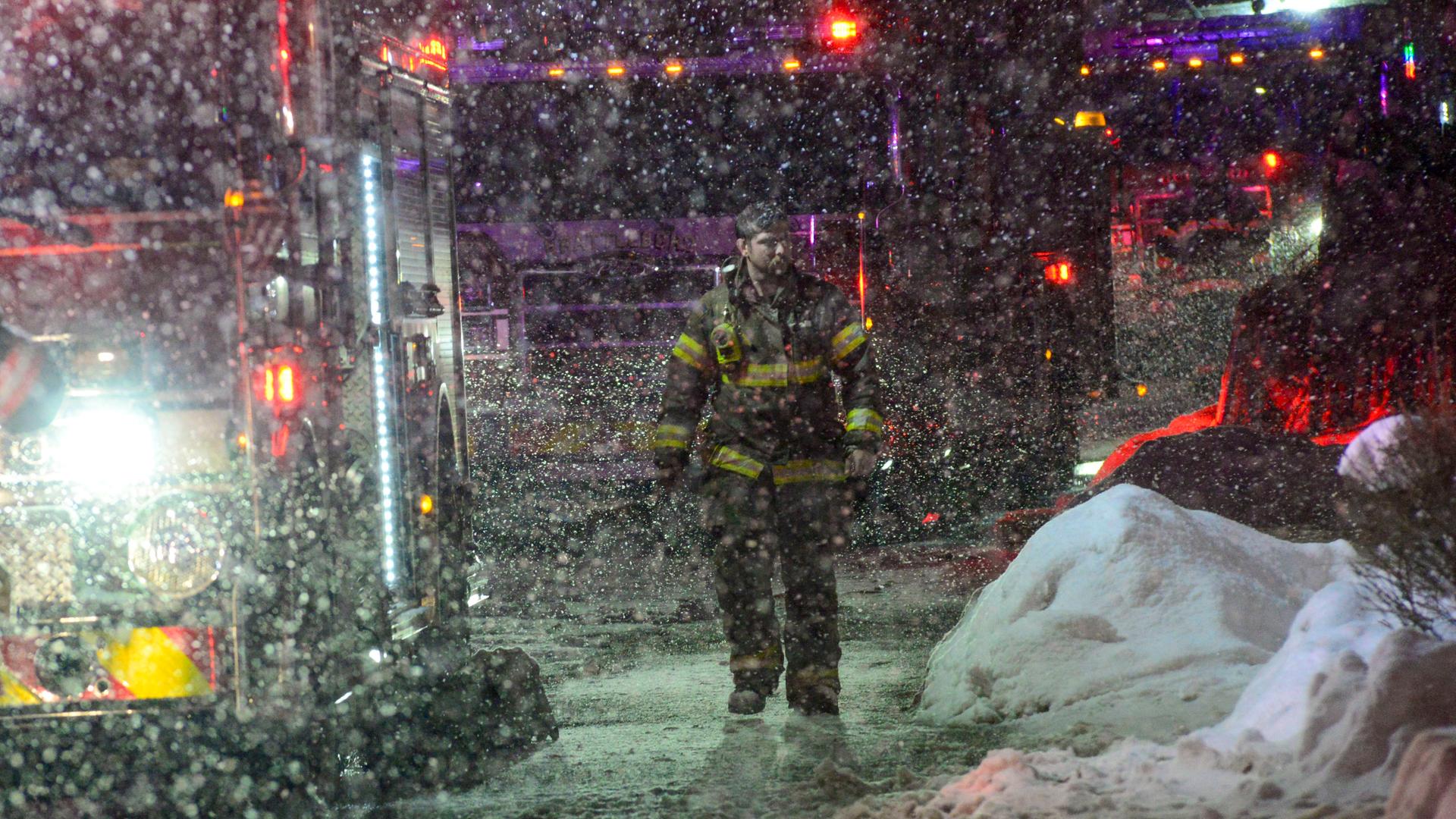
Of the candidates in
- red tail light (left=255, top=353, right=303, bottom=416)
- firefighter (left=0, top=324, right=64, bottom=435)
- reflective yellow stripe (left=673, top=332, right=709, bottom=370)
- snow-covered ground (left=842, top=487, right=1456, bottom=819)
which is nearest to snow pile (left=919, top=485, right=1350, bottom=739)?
snow-covered ground (left=842, top=487, right=1456, bottom=819)

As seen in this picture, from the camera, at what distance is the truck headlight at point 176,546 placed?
3.90 m

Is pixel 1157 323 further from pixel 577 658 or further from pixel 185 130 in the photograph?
pixel 185 130

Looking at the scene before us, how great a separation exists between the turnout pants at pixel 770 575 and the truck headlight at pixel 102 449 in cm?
221

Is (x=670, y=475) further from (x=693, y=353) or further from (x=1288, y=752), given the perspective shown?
(x=1288, y=752)

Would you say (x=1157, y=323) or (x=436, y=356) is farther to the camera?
(x=1157, y=323)

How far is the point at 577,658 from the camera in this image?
7094mm

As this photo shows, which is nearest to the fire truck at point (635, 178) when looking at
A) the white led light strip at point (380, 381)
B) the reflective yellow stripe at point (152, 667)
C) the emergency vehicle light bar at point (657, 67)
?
the emergency vehicle light bar at point (657, 67)

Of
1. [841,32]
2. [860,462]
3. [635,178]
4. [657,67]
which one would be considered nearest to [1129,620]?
[860,462]

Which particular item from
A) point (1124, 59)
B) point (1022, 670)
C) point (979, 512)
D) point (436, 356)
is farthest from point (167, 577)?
point (1124, 59)

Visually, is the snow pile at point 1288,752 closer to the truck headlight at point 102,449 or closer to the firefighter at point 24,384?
the truck headlight at point 102,449

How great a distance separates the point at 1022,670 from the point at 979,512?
23.7 feet

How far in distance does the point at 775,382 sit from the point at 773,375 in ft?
0.09

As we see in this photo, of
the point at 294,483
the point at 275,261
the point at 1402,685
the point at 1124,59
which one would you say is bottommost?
the point at 1402,685

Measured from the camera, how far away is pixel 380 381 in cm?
508
